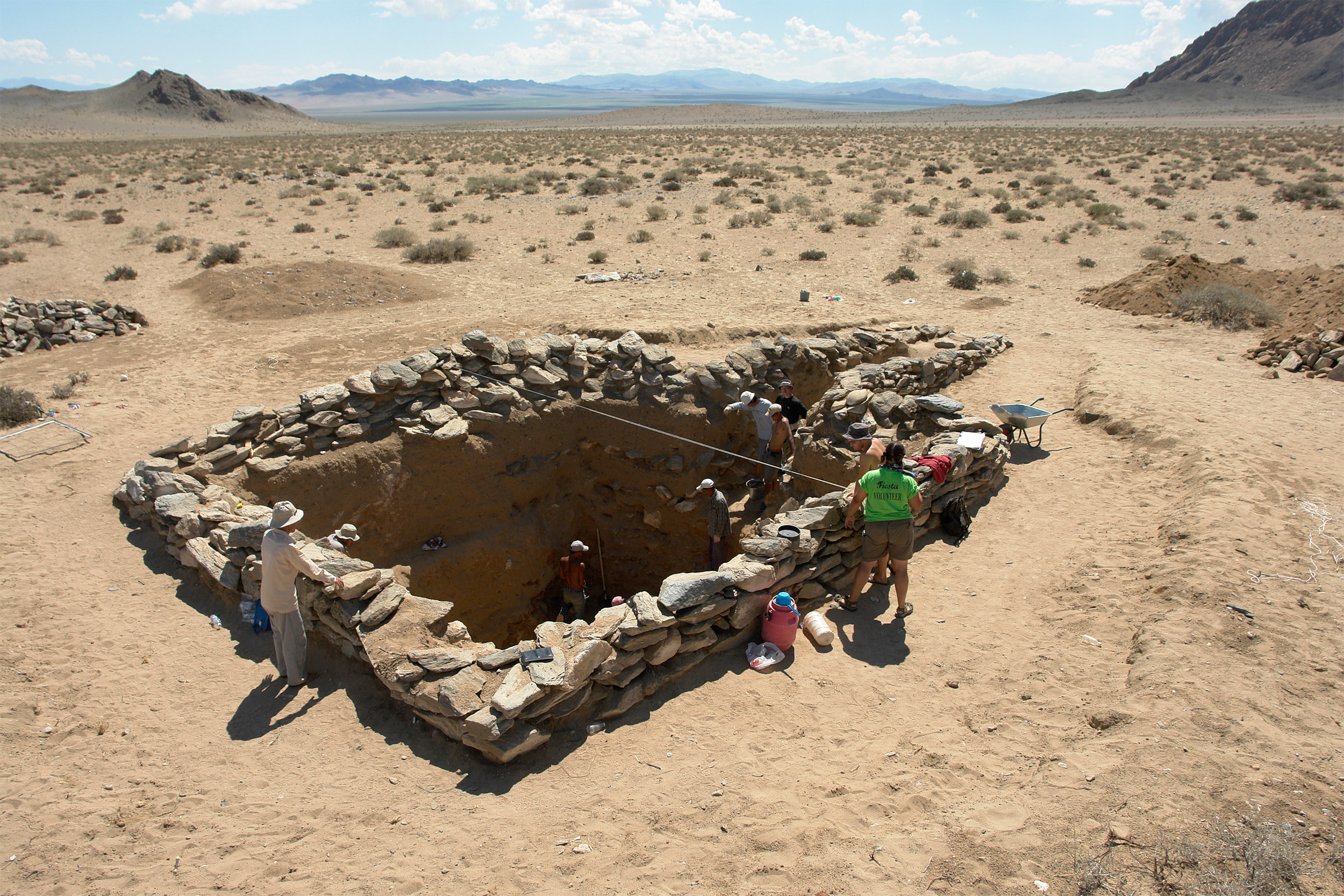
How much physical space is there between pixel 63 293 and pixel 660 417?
1671 cm

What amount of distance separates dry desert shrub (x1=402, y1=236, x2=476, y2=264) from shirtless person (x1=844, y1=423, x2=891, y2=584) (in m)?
16.0

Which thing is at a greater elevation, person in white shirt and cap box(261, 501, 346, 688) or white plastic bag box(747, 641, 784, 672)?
person in white shirt and cap box(261, 501, 346, 688)

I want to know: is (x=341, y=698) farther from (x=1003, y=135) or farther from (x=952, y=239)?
(x=1003, y=135)

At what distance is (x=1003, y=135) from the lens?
58.8m

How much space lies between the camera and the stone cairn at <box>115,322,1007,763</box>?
535 centimetres

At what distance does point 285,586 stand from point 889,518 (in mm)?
5144

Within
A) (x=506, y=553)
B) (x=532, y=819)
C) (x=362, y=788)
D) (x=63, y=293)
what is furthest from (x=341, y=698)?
(x=63, y=293)

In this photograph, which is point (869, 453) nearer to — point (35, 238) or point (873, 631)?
point (873, 631)

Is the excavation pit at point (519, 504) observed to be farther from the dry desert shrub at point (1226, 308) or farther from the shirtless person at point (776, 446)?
the dry desert shrub at point (1226, 308)

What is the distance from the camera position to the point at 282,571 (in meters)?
5.56

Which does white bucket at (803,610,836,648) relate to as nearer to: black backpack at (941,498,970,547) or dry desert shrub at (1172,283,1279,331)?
black backpack at (941,498,970,547)

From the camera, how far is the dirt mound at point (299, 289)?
616 inches

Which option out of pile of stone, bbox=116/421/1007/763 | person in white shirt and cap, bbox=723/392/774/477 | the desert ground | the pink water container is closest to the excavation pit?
person in white shirt and cap, bbox=723/392/774/477

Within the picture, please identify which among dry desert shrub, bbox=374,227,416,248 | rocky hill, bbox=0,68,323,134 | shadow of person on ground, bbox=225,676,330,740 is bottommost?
shadow of person on ground, bbox=225,676,330,740
